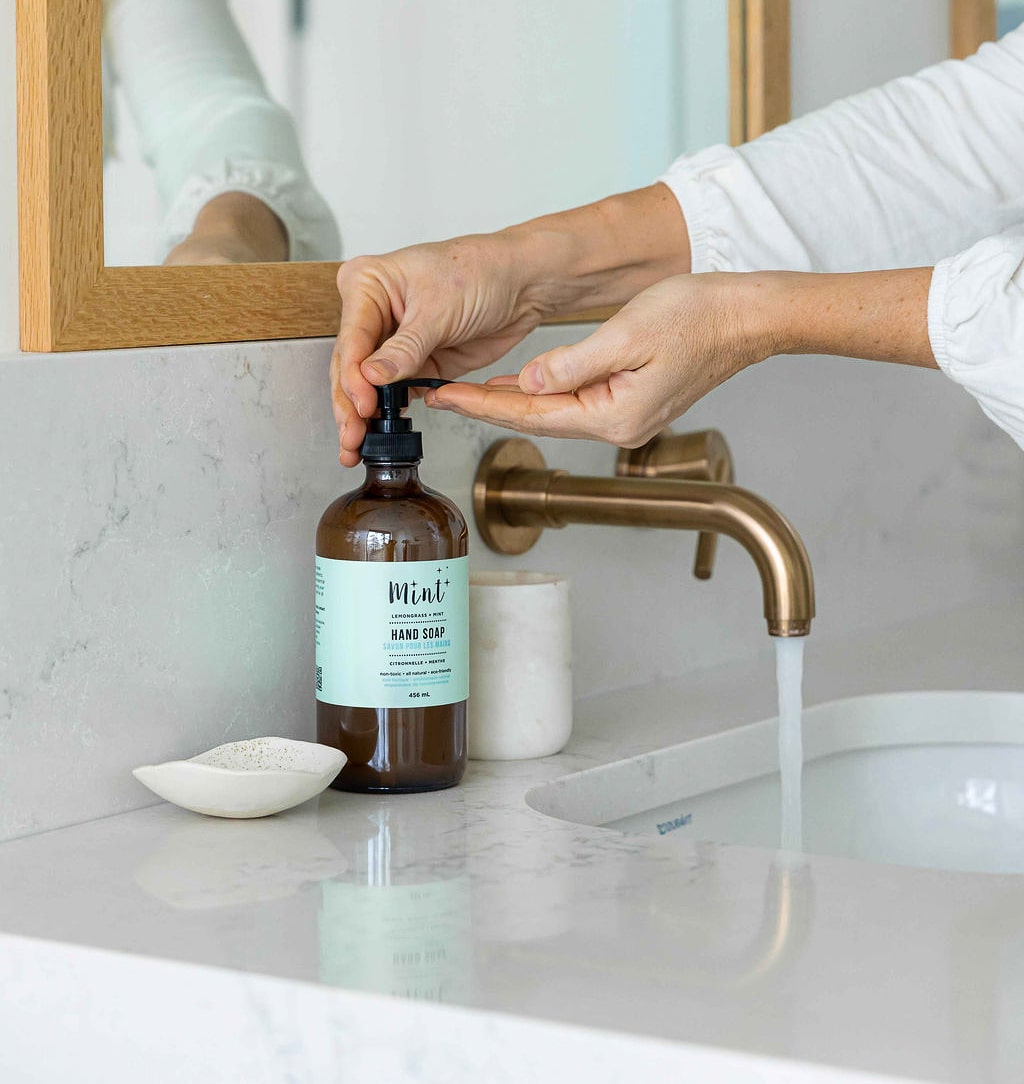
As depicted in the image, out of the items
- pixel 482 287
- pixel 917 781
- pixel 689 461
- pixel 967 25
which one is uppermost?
pixel 967 25

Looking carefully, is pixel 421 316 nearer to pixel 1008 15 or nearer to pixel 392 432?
pixel 392 432

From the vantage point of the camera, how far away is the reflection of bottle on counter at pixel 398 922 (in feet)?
1.78

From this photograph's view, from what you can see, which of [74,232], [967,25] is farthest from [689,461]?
[967,25]

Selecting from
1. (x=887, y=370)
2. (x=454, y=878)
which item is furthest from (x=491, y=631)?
(x=887, y=370)

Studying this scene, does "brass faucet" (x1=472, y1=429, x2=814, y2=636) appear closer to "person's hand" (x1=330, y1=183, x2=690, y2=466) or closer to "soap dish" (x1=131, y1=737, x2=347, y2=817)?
"person's hand" (x1=330, y1=183, x2=690, y2=466)

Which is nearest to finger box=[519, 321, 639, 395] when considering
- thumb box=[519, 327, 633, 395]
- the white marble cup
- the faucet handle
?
thumb box=[519, 327, 633, 395]

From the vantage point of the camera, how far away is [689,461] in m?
1.06

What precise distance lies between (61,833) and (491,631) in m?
0.25

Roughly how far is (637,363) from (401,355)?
119 millimetres

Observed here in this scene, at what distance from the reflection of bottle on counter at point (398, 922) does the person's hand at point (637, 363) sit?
0.22 m

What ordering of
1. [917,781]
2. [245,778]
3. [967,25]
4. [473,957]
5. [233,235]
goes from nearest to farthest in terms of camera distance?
1. [473,957]
2. [245,778]
3. [233,235]
4. [917,781]
5. [967,25]

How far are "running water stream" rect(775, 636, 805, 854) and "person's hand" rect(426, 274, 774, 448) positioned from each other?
0.17 m

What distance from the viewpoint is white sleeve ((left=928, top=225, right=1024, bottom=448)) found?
0.73 metres

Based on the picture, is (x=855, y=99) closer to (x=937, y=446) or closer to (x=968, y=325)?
(x=968, y=325)
